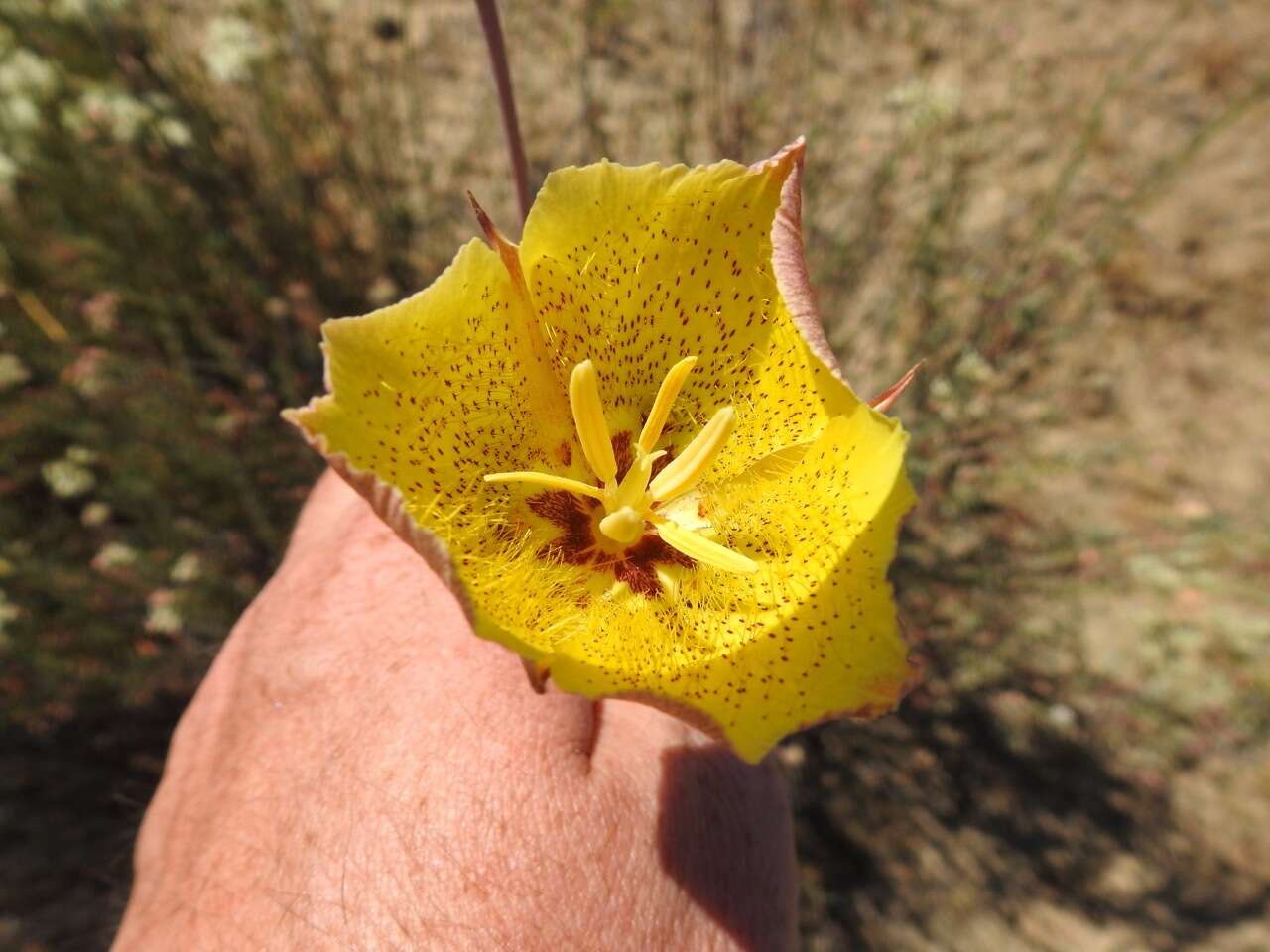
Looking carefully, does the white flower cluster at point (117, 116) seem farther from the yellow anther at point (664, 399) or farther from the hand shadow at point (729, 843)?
the hand shadow at point (729, 843)

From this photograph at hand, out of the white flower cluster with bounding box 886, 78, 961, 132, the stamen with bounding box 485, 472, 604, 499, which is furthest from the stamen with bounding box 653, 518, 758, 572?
the white flower cluster with bounding box 886, 78, 961, 132

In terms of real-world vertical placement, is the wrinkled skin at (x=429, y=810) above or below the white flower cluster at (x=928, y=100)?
below

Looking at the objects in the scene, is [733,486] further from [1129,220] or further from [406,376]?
[1129,220]

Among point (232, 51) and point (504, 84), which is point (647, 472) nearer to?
point (504, 84)

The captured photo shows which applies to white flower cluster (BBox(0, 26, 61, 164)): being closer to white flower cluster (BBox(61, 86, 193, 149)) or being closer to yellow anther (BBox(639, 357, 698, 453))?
white flower cluster (BBox(61, 86, 193, 149))

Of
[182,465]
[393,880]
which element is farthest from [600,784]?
[182,465]

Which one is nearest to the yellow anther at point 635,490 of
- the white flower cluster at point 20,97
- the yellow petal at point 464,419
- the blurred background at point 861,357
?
the yellow petal at point 464,419
